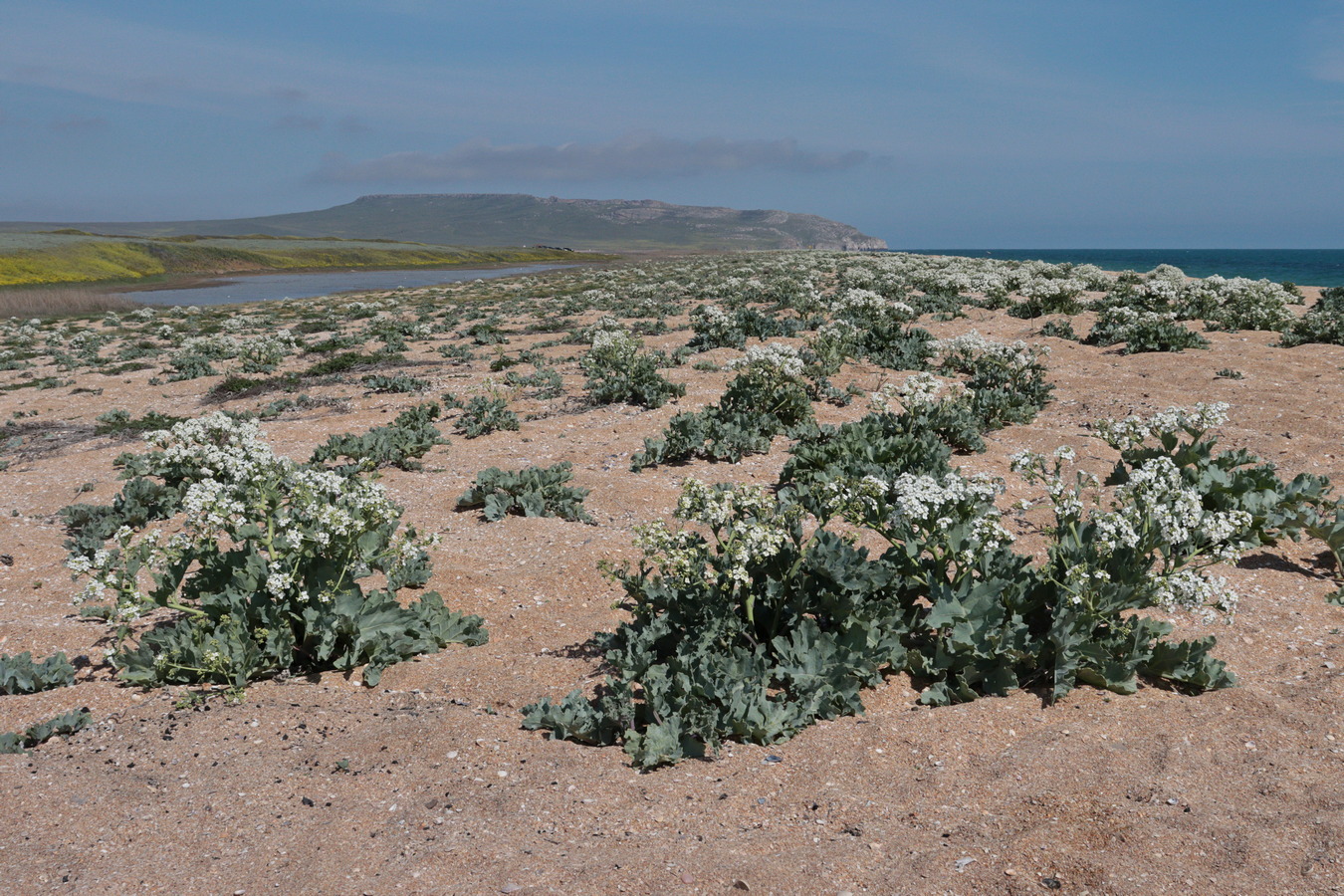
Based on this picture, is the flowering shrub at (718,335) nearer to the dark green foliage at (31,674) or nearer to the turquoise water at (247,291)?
the dark green foliage at (31,674)

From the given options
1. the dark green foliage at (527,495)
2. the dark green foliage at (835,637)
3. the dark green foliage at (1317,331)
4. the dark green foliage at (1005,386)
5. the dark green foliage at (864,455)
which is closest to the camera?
the dark green foliage at (835,637)

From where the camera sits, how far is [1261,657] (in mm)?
4895

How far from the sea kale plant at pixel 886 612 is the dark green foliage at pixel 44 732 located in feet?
8.48

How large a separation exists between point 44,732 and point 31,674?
2.46 ft

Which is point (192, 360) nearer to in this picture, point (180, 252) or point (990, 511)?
point (990, 511)

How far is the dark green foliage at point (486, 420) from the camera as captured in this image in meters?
11.2

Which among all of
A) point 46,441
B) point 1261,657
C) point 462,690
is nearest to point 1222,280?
point 1261,657

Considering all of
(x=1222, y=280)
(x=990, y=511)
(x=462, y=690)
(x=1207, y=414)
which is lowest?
(x=462, y=690)

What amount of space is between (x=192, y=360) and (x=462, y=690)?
55.0 feet

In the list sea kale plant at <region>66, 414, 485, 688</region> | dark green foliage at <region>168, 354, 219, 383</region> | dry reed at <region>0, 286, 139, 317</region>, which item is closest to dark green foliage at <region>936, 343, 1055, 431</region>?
sea kale plant at <region>66, 414, 485, 688</region>

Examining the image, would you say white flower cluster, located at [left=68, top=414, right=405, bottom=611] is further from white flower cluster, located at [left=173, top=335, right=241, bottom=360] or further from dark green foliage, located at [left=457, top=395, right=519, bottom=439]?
white flower cluster, located at [left=173, top=335, right=241, bottom=360]

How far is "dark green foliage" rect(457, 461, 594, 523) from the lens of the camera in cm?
791

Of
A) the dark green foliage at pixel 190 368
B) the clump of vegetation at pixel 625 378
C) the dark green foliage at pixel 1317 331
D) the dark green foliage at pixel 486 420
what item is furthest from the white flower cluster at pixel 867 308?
the dark green foliage at pixel 190 368

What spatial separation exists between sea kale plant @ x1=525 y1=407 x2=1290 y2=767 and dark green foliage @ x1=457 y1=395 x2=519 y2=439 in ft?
21.2
